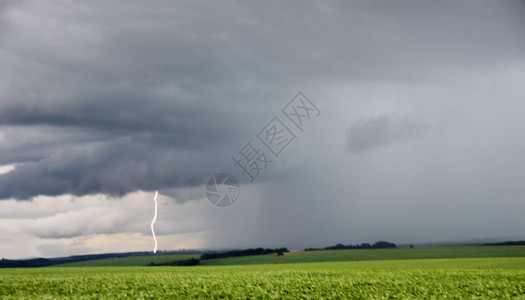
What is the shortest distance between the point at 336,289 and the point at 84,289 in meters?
13.4

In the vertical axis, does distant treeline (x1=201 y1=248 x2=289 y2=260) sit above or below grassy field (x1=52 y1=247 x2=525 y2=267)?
above

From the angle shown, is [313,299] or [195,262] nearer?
[313,299]

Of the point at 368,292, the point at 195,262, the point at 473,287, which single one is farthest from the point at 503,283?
the point at 195,262

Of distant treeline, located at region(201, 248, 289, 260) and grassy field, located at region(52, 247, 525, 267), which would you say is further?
distant treeline, located at region(201, 248, 289, 260)

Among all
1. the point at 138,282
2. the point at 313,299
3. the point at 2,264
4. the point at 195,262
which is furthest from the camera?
the point at 2,264

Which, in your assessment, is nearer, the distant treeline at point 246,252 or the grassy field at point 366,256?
the grassy field at point 366,256

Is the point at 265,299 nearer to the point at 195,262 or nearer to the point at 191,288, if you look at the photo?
the point at 191,288

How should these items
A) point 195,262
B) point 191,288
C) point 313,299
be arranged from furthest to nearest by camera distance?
point 195,262
point 191,288
point 313,299

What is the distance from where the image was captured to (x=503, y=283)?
22016mm

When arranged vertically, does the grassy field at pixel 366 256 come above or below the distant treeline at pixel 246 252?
below

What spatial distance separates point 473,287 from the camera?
2103 centimetres

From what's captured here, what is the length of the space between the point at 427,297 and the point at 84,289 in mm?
17463

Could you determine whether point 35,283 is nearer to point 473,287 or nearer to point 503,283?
point 473,287

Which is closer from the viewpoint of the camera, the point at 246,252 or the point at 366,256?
the point at 366,256
